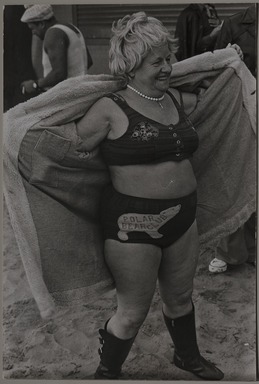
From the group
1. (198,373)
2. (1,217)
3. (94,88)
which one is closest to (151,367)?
(198,373)

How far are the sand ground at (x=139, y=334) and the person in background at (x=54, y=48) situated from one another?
25.2 inches

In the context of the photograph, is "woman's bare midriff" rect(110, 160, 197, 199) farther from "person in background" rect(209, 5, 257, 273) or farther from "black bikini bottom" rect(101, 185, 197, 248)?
"person in background" rect(209, 5, 257, 273)

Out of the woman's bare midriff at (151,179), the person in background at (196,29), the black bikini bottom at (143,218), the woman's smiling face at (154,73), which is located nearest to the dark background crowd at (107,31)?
the person in background at (196,29)

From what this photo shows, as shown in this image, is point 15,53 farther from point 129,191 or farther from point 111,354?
point 111,354

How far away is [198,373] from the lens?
3.83 metres

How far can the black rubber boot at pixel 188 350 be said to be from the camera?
3791 millimetres

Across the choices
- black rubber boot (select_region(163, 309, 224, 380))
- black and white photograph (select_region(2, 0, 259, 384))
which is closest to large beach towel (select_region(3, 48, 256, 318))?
black and white photograph (select_region(2, 0, 259, 384))

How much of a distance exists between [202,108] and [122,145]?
40 centimetres

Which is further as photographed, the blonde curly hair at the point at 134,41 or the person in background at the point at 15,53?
the person in background at the point at 15,53

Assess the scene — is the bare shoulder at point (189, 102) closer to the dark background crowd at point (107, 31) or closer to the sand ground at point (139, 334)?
the dark background crowd at point (107, 31)

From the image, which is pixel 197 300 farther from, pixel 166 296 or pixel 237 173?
pixel 237 173

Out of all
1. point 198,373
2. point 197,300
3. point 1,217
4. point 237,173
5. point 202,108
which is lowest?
point 198,373

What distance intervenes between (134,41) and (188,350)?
4.33ft

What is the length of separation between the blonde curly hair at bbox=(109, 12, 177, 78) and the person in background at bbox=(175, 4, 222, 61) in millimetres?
86
